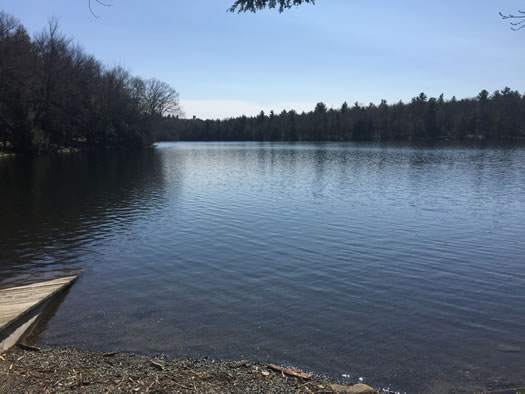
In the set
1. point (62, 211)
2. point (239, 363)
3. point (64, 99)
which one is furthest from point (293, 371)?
point (64, 99)

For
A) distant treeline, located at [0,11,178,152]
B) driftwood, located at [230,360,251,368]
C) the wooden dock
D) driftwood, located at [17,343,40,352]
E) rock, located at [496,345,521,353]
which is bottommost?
rock, located at [496,345,521,353]

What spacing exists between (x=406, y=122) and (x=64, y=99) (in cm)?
11619

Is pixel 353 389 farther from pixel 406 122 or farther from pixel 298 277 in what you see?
pixel 406 122

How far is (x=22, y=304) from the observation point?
8.73 metres

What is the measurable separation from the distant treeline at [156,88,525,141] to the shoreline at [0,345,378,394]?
4685 inches

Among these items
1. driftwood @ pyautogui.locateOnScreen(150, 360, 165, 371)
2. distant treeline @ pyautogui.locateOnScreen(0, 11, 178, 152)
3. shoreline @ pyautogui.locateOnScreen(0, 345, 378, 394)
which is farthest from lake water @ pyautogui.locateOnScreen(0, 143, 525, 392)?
distant treeline @ pyautogui.locateOnScreen(0, 11, 178, 152)

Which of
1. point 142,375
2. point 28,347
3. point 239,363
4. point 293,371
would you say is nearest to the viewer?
point 142,375

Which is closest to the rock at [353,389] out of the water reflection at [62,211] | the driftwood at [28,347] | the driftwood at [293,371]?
the driftwood at [293,371]

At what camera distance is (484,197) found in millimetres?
25703

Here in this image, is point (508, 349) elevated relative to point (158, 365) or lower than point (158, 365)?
lower

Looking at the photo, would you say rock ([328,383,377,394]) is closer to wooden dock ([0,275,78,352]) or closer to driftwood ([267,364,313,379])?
driftwood ([267,364,313,379])

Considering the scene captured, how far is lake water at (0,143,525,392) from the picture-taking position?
24.9 ft

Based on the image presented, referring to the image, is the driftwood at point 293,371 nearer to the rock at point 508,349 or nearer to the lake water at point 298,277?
the lake water at point 298,277

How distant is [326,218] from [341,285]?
30.0ft
